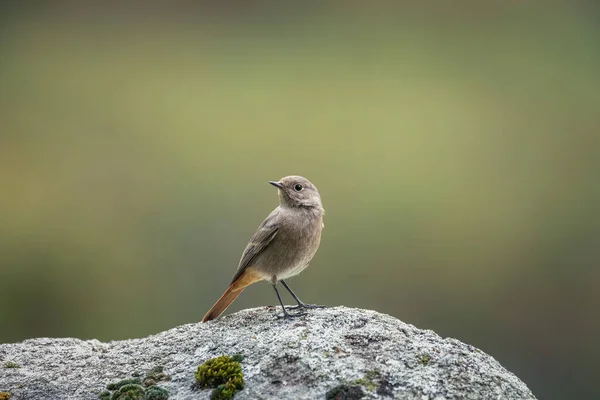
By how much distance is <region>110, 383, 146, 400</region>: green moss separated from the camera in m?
6.48

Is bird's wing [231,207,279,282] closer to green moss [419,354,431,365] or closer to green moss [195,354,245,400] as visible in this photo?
green moss [195,354,245,400]

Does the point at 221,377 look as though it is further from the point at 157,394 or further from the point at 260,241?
the point at 260,241

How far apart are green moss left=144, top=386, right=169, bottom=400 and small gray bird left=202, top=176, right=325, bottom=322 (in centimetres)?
181

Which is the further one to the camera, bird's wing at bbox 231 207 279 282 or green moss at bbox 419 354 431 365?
bird's wing at bbox 231 207 279 282

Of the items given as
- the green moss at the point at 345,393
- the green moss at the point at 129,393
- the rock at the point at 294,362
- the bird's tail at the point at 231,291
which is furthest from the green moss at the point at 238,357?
the bird's tail at the point at 231,291

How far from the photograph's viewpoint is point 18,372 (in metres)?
7.30

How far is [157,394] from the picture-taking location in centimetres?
642

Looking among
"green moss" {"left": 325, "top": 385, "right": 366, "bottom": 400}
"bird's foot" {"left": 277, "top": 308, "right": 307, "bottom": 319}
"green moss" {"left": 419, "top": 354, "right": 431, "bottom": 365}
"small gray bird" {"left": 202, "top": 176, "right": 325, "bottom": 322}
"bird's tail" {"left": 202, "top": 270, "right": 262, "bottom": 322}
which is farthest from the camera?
"bird's tail" {"left": 202, "top": 270, "right": 262, "bottom": 322}

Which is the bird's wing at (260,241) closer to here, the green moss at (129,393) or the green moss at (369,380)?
the green moss at (129,393)

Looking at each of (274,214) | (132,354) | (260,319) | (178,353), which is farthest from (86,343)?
(274,214)

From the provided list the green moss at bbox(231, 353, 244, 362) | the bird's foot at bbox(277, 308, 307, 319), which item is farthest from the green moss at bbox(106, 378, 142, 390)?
the bird's foot at bbox(277, 308, 307, 319)

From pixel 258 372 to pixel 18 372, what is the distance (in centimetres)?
296

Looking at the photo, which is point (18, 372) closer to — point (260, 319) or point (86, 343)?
point (86, 343)

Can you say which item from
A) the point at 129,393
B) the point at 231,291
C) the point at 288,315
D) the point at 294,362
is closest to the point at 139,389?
the point at 129,393
